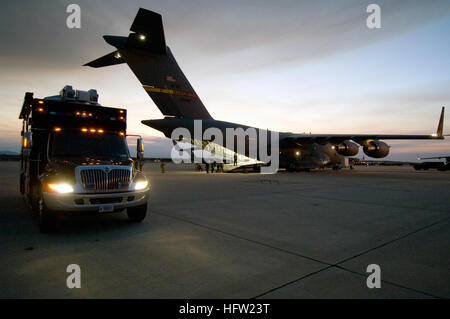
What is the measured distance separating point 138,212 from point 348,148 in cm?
2438

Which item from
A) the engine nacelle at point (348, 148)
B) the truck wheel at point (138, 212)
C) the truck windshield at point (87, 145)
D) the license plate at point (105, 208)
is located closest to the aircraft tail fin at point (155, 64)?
the truck windshield at point (87, 145)

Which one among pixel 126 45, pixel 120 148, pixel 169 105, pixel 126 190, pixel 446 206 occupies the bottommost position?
pixel 446 206

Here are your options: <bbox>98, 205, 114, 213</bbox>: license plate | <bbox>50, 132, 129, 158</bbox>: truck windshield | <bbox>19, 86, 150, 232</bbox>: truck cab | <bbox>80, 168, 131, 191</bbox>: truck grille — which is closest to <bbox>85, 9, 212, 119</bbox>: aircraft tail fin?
<bbox>19, 86, 150, 232</bbox>: truck cab

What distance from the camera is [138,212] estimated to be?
19.8 ft

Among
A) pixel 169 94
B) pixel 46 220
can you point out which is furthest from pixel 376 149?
pixel 46 220

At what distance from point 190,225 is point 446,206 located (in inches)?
313

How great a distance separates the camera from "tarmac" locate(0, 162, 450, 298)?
2953 millimetres

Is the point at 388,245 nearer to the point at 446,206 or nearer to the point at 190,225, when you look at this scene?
the point at 190,225

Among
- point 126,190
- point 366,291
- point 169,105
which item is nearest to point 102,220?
point 126,190

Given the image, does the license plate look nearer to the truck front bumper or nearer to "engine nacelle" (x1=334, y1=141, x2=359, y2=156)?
the truck front bumper

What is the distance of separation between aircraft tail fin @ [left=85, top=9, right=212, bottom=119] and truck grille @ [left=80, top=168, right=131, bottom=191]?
8.42 metres

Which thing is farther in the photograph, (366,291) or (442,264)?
(442,264)

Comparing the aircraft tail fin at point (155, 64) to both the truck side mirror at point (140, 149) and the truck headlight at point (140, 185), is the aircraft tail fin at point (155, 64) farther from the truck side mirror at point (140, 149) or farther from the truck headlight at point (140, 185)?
the truck headlight at point (140, 185)

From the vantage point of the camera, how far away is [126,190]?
5551 mm
